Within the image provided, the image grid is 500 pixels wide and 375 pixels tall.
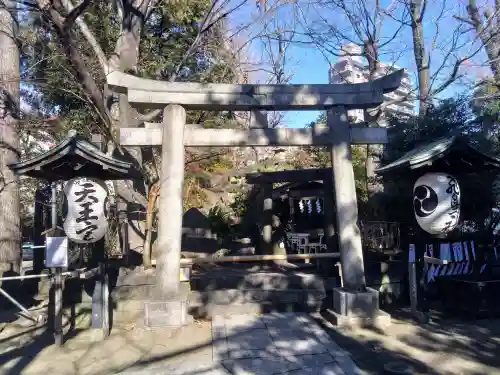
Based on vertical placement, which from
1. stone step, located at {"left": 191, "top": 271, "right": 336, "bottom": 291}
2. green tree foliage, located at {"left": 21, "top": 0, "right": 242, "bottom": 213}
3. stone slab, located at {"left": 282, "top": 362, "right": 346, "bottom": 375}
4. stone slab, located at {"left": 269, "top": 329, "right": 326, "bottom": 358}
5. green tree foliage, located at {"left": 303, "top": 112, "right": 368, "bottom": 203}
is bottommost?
stone slab, located at {"left": 282, "top": 362, "right": 346, "bottom": 375}

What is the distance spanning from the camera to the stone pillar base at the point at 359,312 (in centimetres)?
646

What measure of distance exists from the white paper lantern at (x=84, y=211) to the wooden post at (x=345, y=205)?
4.02 metres

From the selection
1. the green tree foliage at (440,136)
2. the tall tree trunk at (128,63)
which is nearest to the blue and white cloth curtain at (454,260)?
the green tree foliage at (440,136)

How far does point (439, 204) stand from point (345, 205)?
4.97 feet

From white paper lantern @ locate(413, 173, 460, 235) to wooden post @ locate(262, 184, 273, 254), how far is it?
16.4 ft

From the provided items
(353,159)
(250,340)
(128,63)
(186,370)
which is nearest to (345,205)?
(250,340)

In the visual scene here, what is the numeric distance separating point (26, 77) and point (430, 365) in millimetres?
11418

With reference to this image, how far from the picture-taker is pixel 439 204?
6.51 m

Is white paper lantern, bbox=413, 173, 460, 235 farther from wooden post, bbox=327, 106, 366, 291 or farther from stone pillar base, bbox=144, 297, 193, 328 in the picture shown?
stone pillar base, bbox=144, 297, 193, 328

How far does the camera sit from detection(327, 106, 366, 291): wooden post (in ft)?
22.6

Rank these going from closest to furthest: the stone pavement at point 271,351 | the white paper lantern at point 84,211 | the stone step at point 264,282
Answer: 1. the stone pavement at point 271,351
2. the white paper lantern at point 84,211
3. the stone step at point 264,282

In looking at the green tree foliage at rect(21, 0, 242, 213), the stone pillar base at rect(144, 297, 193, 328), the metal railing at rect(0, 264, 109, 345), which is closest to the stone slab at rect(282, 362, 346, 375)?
the stone pillar base at rect(144, 297, 193, 328)

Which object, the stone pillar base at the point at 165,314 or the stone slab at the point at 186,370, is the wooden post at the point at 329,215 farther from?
the stone slab at the point at 186,370

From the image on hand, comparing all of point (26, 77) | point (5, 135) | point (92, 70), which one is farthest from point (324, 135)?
point (26, 77)
